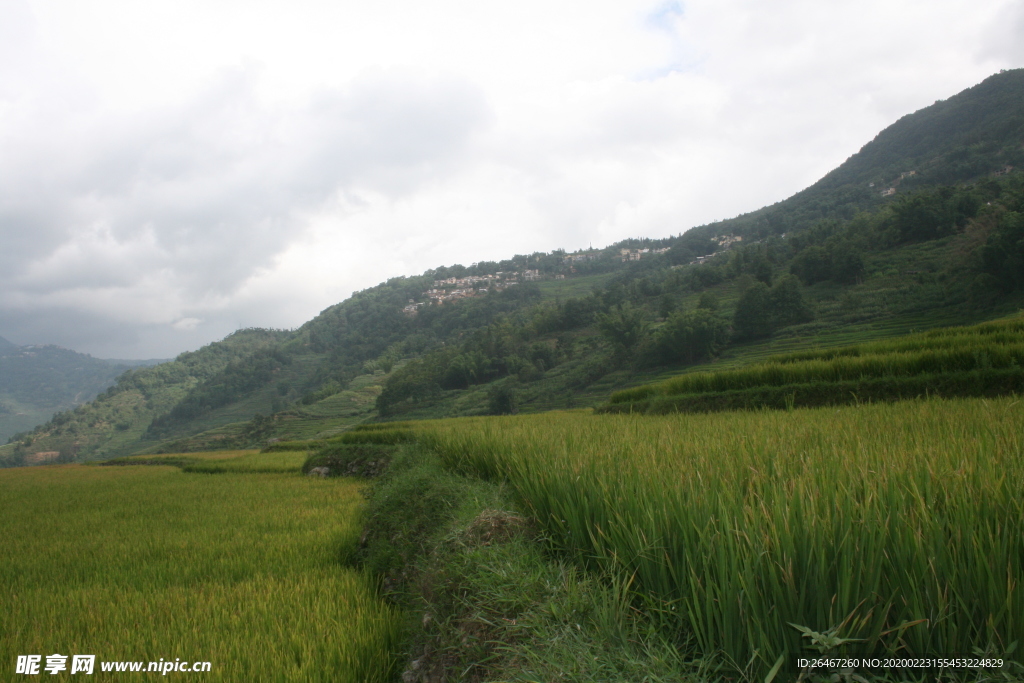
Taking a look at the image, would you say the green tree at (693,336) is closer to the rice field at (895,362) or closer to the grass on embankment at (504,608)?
the rice field at (895,362)

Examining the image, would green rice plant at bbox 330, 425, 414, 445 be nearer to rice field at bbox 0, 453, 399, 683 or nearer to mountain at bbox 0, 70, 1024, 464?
rice field at bbox 0, 453, 399, 683

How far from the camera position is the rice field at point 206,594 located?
313 centimetres

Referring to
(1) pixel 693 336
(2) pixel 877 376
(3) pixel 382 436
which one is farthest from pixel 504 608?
(1) pixel 693 336

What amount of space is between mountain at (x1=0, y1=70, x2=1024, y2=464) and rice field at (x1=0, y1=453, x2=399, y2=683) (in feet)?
125

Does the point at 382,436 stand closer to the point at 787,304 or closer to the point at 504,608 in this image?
the point at 504,608

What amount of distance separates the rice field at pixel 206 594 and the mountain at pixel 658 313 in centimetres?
3816

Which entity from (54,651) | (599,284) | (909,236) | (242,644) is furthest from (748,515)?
(599,284)

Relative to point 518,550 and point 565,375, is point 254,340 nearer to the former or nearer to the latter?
point 565,375

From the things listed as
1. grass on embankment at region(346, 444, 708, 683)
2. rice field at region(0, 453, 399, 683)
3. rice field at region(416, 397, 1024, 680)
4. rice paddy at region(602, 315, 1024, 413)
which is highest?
rice field at region(416, 397, 1024, 680)

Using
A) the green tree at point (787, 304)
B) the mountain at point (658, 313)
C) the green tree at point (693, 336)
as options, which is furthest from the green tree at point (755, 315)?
the green tree at point (693, 336)

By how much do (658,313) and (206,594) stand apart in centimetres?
6913

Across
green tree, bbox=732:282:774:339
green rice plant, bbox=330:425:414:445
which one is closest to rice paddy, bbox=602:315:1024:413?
green rice plant, bbox=330:425:414:445

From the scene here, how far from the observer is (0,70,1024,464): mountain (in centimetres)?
4200

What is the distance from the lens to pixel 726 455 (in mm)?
3072
